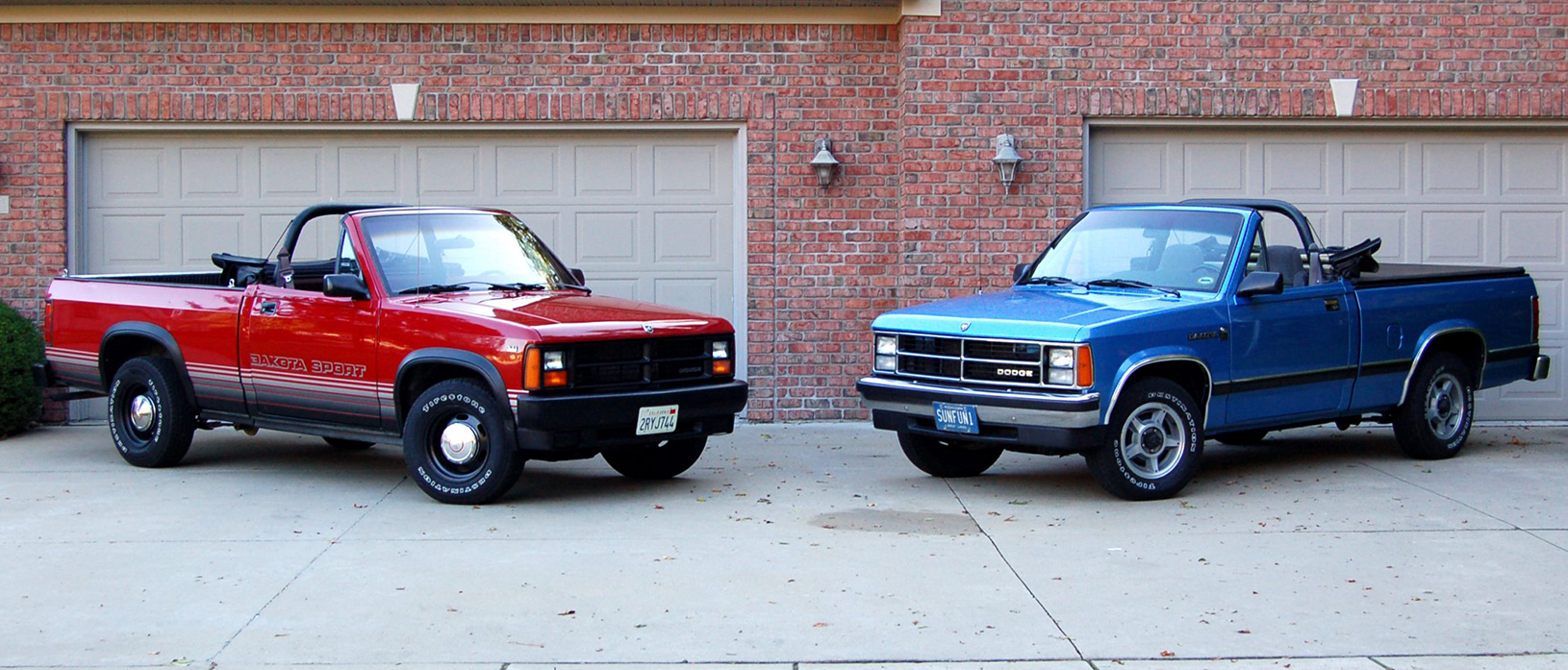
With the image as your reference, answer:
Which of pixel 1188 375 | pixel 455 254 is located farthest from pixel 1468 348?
pixel 455 254

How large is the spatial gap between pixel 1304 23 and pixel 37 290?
1068 centimetres

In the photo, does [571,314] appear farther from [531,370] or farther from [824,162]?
[824,162]

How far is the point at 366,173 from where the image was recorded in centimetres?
1303

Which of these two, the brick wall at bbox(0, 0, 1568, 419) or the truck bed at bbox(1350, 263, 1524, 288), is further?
the brick wall at bbox(0, 0, 1568, 419)

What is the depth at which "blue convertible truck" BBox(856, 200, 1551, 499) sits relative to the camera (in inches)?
333

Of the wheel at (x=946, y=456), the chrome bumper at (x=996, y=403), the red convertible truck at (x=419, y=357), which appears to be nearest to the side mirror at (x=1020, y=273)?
the wheel at (x=946, y=456)

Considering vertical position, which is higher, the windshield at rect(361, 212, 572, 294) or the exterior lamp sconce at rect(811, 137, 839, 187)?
the exterior lamp sconce at rect(811, 137, 839, 187)

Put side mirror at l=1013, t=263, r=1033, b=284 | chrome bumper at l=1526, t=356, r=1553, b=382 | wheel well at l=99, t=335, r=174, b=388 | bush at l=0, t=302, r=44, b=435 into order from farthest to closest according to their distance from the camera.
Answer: bush at l=0, t=302, r=44, b=435 < chrome bumper at l=1526, t=356, r=1553, b=382 < wheel well at l=99, t=335, r=174, b=388 < side mirror at l=1013, t=263, r=1033, b=284

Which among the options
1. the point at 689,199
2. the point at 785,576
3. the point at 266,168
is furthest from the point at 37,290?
the point at 785,576

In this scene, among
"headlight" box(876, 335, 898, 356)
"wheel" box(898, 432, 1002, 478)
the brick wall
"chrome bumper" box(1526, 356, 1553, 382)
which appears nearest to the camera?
"headlight" box(876, 335, 898, 356)

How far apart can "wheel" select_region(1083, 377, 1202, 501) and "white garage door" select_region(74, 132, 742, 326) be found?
16.4 feet

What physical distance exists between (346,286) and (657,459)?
217 cm

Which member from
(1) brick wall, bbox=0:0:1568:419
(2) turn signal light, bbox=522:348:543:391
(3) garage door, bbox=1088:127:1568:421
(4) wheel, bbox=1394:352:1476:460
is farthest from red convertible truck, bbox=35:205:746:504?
(3) garage door, bbox=1088:127:1568:421

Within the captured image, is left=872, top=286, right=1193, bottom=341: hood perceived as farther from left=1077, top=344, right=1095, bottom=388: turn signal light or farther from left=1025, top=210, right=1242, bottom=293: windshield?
left=1025, top=210, right=1242, bottom=293: windshield
